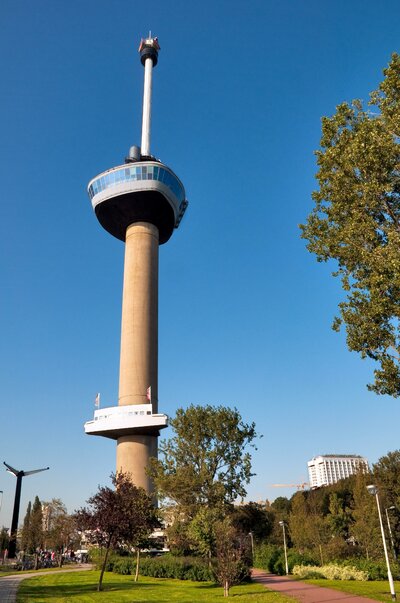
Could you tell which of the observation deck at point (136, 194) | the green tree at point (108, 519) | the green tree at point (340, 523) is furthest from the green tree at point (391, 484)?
the observation deck at point (136, 194)

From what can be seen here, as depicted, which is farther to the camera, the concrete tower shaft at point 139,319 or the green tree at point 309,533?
the concrete tower shaft at point 139,319

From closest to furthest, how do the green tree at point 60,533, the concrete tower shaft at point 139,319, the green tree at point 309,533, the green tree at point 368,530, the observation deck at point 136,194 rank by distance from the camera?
1. the green tree at point 368,530
2. the green tree at point 60,533
3. the green tree at point 309,533
4. the concrete tower shaft at point 139,319
5. the observation deck at point 136,194

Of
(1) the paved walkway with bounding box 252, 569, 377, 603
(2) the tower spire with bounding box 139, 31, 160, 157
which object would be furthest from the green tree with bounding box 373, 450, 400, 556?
(2) the tower spire with bounding box 139, 31, 160, 157

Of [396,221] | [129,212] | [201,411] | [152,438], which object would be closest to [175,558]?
[201,411]

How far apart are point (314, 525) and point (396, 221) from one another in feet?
187

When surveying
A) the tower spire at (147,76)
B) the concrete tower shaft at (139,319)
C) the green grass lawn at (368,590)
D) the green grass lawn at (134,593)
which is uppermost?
the tower spire at (147,76)

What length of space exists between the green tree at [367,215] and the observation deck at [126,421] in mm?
46839

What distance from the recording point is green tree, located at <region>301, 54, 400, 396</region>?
67.9 ft

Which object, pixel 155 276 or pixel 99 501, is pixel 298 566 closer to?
pixel 99 501

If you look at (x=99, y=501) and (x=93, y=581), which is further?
(x=93, y=581)

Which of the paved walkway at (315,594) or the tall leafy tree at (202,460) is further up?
the tall leafy tree at (202,460)

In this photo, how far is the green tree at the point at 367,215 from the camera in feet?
67.9

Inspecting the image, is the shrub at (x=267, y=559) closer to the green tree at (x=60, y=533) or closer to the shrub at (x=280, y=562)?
the shrub at (x=280, y=562)

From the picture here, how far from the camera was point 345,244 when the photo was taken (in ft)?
78.6
